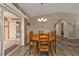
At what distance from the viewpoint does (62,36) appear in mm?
9508

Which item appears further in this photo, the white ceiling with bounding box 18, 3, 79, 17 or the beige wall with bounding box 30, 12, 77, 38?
the beige wall with bounding box 30, 12, 77, 38

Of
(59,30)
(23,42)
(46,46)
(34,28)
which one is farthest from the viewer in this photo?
(59,30)

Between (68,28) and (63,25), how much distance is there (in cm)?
46

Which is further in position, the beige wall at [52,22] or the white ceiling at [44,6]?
the beige wall at [52,22]

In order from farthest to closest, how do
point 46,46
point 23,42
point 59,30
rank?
point 59,30 → point 23,42 → point 46,46

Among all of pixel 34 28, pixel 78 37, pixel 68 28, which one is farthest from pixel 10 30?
pixel 78 37

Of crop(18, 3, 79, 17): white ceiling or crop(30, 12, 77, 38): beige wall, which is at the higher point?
crop(18, 3, 79, 17): white ceiling

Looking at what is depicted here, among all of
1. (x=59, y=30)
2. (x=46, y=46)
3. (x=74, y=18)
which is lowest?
(x=46, y=46)

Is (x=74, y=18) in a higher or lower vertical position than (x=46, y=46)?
higher

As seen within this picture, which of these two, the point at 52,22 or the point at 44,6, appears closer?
the point at 44,6

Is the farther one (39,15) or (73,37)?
(73,37)

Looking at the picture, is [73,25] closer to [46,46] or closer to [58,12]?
[58,12]

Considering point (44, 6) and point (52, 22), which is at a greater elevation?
point (44, 6)

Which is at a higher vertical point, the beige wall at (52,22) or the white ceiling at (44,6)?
the white ceiling at (44,6)
